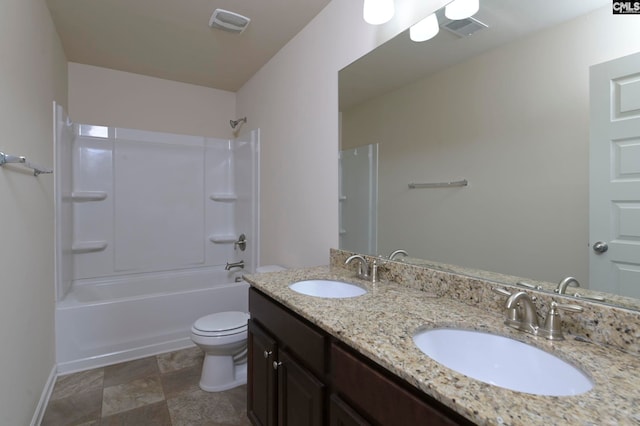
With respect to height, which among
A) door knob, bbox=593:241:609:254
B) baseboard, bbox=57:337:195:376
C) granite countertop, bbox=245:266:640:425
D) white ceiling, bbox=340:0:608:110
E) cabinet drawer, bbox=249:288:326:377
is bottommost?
baseboard, bbox=57:337:195:376

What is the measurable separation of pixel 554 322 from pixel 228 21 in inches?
96.5

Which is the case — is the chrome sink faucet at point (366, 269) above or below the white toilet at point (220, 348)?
above

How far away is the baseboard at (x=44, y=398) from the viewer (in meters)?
1.70

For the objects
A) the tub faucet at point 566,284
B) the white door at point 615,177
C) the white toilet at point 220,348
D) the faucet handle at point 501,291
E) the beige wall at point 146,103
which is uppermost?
the beige wall at point 146,103

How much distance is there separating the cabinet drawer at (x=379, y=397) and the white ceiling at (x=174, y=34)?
2039 mm

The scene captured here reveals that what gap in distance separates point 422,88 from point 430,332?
1.08m

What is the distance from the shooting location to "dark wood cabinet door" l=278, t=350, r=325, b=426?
1047 millimetres

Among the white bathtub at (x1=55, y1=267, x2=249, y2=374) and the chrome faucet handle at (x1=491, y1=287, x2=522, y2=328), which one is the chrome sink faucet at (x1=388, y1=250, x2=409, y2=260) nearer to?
the chrome faucet handle at (x1=491, y1=287, x2=522, y2=328)

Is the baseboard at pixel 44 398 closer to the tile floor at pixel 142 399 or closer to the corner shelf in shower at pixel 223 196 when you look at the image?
the tile floor at pixel 142 399

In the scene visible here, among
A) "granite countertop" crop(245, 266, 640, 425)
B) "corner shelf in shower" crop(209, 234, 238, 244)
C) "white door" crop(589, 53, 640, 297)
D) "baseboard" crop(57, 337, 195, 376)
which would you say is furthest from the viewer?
"corner shelf in shower" crop(209, 234, 238, 244)

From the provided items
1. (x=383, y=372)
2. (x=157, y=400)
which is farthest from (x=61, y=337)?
(x=383, y=372)

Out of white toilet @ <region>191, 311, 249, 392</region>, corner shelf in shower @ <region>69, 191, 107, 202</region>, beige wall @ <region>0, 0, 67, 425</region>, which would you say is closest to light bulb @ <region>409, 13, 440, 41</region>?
beige wall @ <region>0, 0, 67, 425</region>

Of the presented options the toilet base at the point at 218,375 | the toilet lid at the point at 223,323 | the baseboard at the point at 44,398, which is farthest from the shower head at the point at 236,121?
the baseboard at the point at 44,398

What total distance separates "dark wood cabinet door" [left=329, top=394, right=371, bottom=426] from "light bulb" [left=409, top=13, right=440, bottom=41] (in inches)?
58.4
